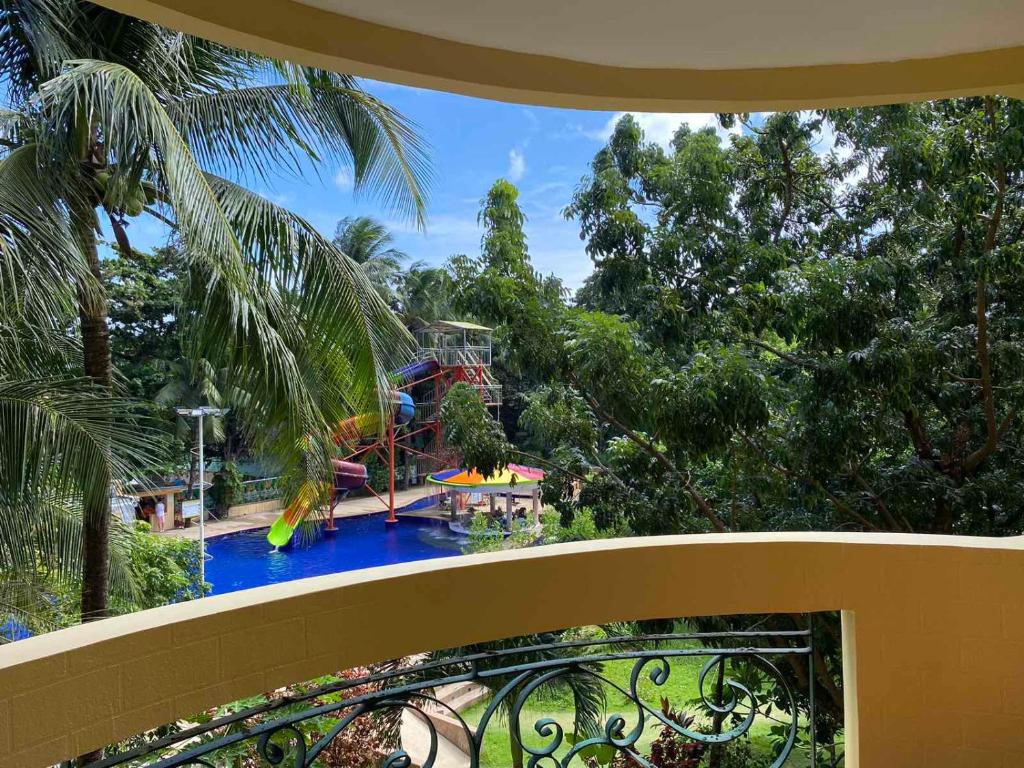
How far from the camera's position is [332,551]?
21.4 meters

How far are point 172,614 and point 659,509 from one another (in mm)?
4667

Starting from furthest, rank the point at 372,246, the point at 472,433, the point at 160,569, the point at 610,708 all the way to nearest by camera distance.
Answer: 1. the point at 372,246
2. the point at 610,708
3. the point at 160,569
4. the point at 472,433

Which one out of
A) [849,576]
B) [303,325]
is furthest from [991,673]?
[303,325]

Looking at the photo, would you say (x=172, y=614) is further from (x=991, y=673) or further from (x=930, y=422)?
(x=930, y=422)

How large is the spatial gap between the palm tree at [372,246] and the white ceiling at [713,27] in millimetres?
17359

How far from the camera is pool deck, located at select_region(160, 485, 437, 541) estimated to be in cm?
1817

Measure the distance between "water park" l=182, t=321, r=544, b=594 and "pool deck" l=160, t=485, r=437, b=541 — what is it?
32 mm

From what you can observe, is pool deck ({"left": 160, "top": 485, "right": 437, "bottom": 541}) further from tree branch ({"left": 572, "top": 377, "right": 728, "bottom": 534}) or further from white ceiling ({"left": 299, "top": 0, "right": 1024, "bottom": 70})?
white ceiling ({"left": 299, "top": 0, "right": 1024, "bottom": 70})

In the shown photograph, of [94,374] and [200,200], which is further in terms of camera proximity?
[94,374]

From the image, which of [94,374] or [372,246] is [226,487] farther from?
[94,374]

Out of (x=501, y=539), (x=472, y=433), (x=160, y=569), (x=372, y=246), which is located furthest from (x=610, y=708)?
(x=372, y=246)

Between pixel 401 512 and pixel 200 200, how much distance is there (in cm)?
1878

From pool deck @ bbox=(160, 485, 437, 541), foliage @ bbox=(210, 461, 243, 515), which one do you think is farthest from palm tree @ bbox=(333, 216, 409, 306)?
pool deck @ bbox=(160, 485, 437, 541)

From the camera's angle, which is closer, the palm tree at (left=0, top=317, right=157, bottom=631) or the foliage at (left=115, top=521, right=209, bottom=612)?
the palm tree at (left=0, top=317, right=157, bottom=631)
